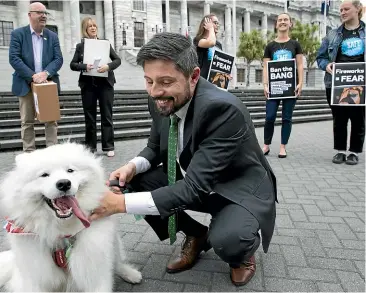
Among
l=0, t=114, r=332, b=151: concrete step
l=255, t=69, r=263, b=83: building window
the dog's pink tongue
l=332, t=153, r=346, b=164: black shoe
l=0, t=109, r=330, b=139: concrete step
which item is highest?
l=255, t=69, r=263, b=83: building window

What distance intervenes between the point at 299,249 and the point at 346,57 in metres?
3.89

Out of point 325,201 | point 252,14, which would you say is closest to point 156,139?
point 325,201

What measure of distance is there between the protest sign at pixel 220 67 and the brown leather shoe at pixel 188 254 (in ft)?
13.0

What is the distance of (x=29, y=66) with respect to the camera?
221 inches

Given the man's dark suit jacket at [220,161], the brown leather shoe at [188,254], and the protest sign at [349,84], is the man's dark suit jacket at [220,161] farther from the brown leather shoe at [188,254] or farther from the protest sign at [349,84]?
the protest sign at [349,84]

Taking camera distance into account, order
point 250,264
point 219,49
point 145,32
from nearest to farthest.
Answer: point 250,264 < point 219,49 < point 145,32

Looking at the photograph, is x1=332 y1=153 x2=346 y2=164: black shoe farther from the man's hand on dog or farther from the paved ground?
the man's hand on dog

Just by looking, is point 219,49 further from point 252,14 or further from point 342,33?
point 252,14

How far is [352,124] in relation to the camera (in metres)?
5.70

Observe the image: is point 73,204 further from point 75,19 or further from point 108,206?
point 75,19

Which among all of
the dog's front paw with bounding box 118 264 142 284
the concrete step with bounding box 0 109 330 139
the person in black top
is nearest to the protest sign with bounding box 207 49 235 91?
the person in black top

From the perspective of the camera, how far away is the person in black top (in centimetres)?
572

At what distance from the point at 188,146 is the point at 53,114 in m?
3.52

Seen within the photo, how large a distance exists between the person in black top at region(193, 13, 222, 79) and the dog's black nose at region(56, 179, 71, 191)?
14.9 ft
